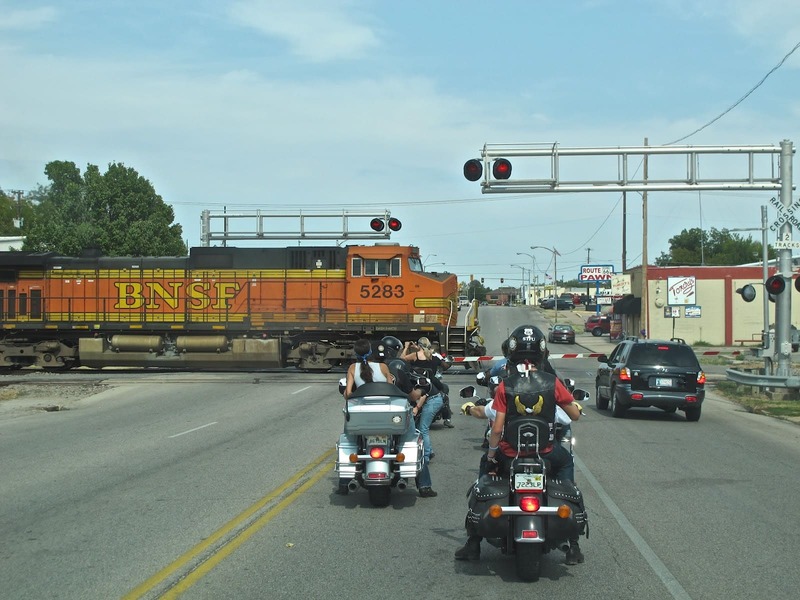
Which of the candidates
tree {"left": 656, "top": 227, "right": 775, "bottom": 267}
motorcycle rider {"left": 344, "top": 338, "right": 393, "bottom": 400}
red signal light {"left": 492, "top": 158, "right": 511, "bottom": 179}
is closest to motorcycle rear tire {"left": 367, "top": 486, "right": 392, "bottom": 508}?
motorcycle rider {"left": 344, "top": 338, "right": 393, "bottom": 400}

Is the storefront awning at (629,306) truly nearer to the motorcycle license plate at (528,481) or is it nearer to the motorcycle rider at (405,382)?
the motorcycle rider at (405,382)

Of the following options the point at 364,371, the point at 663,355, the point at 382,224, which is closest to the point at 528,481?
the point at 364,371

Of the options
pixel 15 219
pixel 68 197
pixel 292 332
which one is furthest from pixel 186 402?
pixel 15 219

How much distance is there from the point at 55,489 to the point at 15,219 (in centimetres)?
9857

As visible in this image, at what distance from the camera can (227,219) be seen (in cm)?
3531

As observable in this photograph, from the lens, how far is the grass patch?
19.8 metres

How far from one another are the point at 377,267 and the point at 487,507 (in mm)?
25188

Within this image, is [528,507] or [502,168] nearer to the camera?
[528,507]

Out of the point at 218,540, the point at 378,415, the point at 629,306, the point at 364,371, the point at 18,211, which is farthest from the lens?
the point at 18,211

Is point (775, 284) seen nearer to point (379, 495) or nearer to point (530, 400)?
point (379, 495)

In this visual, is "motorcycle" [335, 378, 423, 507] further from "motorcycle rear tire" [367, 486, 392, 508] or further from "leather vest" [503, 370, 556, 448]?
"leather vest" [503, 370, 556, 448]

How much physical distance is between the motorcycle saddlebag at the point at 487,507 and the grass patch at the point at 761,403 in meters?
14.5

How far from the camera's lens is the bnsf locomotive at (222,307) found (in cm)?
3144

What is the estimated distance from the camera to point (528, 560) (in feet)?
21.0
